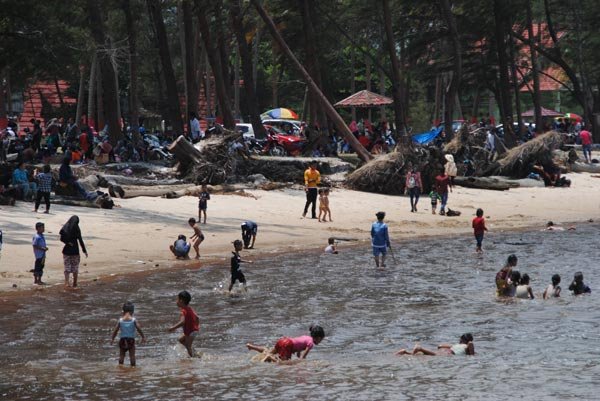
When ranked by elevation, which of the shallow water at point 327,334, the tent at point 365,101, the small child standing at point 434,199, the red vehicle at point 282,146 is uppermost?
the tent at point 365,101

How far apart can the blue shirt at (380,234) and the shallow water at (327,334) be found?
76 cm

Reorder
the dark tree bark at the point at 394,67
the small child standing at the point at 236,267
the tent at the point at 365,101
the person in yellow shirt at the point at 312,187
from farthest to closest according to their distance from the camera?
the tent at the point at 365,101, the dark tree bark at the point at 394,67, the person in yellow shirt at the point at 312,187, the small child standing at the point at 236,267

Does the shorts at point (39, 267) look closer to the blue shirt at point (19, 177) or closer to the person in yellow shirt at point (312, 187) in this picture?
the blue shirt at point (19, 177)

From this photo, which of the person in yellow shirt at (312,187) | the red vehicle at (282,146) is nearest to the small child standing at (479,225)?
the person in yellow shirt at (312,187)

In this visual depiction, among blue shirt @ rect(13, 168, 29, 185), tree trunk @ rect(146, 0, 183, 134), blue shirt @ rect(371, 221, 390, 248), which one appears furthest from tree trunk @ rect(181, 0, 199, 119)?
blue shirt @ rect(371, 221, 390, 248)

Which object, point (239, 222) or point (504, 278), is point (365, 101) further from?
point (504, 278)

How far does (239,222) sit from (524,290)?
9988 mm

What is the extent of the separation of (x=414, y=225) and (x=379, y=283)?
861 cm

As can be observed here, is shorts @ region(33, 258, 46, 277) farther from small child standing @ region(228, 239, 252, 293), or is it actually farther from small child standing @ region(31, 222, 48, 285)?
small child standing @ region(228, 239, 252, 293)

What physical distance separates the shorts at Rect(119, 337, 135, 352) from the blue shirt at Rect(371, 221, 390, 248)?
33.3 feet

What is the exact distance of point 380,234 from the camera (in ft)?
83.4

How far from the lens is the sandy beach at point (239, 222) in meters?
24.4

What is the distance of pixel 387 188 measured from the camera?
38.0 m

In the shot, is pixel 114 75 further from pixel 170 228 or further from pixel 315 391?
pixel 315 391
